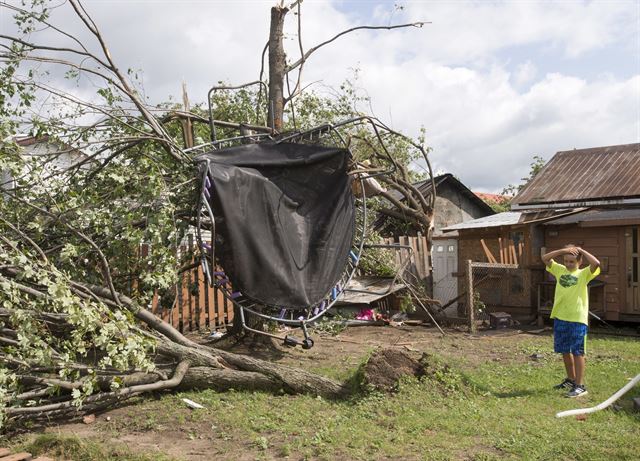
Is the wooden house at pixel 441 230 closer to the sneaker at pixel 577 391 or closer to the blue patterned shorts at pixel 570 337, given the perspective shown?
the blue patterned shorts at pixel 570 337

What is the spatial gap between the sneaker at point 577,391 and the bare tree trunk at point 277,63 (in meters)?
5.12

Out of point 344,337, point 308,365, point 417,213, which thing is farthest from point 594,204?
point 308,365

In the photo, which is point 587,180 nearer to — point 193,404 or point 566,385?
point 566,385

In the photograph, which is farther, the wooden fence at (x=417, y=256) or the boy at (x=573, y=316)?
the wooden fence at (x=417, y=256)

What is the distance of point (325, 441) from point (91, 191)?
3.52 m

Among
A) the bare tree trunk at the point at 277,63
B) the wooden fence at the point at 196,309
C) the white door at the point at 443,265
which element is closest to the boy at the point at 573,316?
the bare tree trunk at the point at 277,63

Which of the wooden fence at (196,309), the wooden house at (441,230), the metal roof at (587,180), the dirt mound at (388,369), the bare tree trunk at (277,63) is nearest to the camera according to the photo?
the dirt mound at (388,369)

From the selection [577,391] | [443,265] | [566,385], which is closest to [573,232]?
[443,265]

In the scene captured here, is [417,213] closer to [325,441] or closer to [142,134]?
[142,134]

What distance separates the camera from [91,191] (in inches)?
256

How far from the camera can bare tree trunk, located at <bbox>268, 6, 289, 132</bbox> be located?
9047mm

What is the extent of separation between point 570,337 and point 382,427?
2.49 meters

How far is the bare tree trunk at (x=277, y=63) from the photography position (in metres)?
9.05

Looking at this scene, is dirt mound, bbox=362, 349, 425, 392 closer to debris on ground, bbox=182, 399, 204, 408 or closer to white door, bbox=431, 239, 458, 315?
debris on ground, bbox=182, 399, 204, 408
